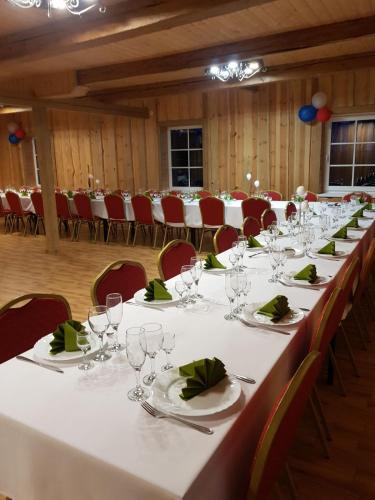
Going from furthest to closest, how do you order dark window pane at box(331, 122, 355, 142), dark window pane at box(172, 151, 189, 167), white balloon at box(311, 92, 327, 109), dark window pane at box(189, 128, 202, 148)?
dark window pane at box(172, 151, 189, 167) → dark window pane at box(189, 128, 202, 148) → dark window pane at box(331, 122, 355, 142) → white balloon at box(311, 92, 327, 109)

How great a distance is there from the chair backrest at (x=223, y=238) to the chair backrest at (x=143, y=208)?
3348mm

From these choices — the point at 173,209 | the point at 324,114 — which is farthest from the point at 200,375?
the point at 324,114

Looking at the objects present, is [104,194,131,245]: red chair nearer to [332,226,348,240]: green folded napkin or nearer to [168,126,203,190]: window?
[168,126,203,190]: window

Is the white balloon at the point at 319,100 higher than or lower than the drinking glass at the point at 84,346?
higher

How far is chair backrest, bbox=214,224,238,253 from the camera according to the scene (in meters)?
4.12

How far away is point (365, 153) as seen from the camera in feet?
28.4

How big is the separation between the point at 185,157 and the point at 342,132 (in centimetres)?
389

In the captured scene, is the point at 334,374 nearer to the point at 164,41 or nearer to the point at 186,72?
the point at 164,41

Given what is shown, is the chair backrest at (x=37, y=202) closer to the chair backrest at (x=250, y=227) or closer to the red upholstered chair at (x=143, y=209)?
the red upholstered chair at (x=143, y=209)

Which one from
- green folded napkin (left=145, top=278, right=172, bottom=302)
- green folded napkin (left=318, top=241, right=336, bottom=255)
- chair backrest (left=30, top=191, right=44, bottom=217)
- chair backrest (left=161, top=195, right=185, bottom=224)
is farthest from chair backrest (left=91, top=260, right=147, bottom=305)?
chair backrest (left=30, top=191, right=44, bottom=217)

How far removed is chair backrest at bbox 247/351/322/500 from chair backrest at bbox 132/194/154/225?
20.7ft

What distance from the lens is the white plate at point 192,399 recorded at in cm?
139

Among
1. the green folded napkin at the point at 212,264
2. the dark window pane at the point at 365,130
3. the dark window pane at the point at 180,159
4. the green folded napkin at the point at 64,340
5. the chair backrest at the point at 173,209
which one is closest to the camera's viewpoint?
the green folded napkin at the point at 64,340

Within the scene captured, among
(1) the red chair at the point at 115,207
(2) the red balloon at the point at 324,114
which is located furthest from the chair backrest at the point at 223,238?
(2) the red balloon at the point at 324,114
